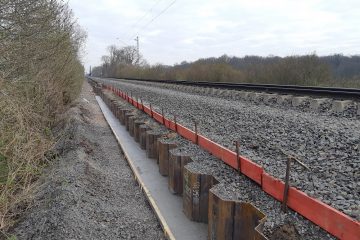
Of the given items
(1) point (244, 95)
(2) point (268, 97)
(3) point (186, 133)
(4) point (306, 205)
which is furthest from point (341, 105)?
(4) point (306, 205)

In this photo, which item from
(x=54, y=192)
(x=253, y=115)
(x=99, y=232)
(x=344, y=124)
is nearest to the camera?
(x=99, y=232)

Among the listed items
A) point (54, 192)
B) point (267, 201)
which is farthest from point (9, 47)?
point (267, 201)

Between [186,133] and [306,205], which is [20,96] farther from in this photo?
[306,205]

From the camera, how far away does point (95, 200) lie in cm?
636

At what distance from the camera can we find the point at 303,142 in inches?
259

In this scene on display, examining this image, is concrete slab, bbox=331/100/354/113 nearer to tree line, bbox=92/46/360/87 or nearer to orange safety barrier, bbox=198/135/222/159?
orange safety barrier, bbox=198/135/222/159

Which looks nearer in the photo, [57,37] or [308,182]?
[308,182]

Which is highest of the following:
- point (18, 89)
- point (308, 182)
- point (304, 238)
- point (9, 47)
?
point (9, 47)

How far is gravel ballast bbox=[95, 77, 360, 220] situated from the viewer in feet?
14.3

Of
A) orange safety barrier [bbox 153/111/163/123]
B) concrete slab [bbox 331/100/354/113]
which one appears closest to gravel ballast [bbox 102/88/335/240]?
orange safety barrier [bbox 153/111/163/123]

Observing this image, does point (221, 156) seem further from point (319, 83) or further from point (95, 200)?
point (319, 83)

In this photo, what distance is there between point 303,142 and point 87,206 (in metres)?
3.84

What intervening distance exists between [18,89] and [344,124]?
21.9ft

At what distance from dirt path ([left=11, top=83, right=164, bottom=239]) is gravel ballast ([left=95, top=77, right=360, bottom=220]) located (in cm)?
205
